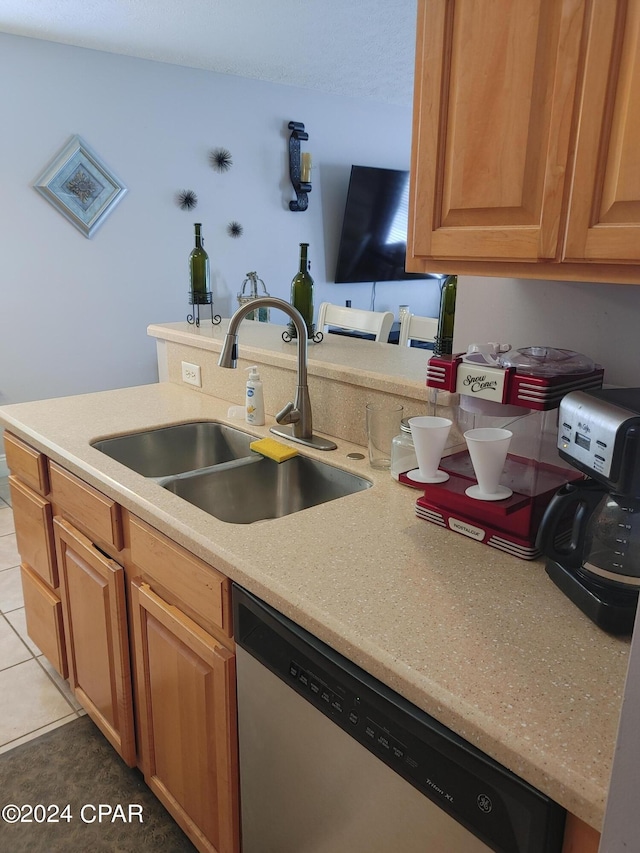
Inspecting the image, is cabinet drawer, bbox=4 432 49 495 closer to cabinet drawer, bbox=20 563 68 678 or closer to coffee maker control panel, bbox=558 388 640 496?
cabinet drawer, bbox=20 563 68 678

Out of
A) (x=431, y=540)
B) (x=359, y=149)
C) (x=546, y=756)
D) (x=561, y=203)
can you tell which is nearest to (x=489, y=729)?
(x=546, y=756)

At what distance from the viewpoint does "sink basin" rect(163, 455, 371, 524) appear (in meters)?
1.67

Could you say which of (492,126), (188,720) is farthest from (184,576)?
(492,126)

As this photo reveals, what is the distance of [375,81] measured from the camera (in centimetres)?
453

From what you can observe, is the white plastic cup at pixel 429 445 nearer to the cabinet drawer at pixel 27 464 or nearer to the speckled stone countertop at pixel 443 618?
the speckled stone countertop at pixel 443 618

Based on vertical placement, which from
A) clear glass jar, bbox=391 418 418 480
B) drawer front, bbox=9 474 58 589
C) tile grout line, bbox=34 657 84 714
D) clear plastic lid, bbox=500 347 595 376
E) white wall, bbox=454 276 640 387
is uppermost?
white wall, bbox=454 276 640 387

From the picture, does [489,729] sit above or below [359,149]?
below

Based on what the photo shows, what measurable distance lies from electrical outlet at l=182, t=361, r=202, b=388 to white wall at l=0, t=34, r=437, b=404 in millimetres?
1912

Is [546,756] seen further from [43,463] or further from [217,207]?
[217,207]

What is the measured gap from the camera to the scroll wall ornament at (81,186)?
375 cm

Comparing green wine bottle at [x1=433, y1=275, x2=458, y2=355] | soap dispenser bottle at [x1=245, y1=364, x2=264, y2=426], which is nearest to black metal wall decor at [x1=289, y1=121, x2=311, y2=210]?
soap dispenser bottle at [x1=245, y1=364, x2=264, y2=426]

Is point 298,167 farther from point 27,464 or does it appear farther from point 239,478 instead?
point 239,478

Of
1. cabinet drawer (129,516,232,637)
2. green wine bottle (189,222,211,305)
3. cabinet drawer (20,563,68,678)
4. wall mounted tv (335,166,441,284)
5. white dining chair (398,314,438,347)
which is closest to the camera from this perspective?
cabinet drawer (129,516,232,637)

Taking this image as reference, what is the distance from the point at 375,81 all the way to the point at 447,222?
3988mm
